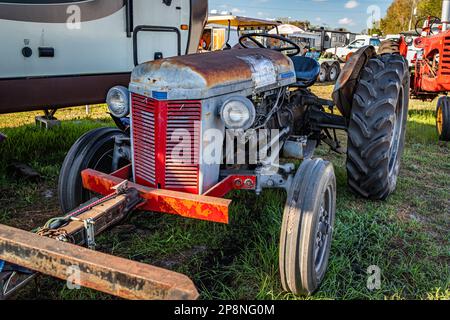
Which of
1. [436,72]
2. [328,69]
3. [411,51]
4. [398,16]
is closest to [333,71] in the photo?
[328,69]

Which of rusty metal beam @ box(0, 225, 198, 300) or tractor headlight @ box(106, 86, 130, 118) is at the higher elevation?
tractor headlight @ box(106, 86, 130, 118)

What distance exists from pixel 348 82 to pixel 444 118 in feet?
10.3

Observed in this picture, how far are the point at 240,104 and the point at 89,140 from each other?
1221mm

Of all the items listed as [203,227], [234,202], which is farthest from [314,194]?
[234,202]

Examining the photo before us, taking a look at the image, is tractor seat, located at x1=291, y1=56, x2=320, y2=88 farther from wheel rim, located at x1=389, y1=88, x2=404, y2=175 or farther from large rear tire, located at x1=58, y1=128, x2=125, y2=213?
large rear tire, located at x1=58, y1=128, x2=125, y2=213

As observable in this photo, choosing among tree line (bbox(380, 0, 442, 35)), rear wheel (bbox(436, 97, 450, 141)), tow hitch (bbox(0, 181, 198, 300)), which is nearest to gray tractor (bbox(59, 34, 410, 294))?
tow hitch (bbox(0, 181, 198, 300))

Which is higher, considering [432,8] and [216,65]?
[432,8]

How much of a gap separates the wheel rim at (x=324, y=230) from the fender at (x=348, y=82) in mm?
1216

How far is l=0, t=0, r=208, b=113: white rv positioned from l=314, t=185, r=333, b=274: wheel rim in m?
2.89

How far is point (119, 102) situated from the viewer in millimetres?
2699

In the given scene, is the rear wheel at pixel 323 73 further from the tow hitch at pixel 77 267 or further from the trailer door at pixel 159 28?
the tow hitch at pixel 77 267

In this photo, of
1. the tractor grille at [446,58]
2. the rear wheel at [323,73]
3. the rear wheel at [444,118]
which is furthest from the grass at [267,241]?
the rear wheel at [323,73]

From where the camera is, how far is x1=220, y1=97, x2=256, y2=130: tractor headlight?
7.90 ft

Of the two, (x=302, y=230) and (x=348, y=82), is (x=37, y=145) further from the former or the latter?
(x=302, y=230)
